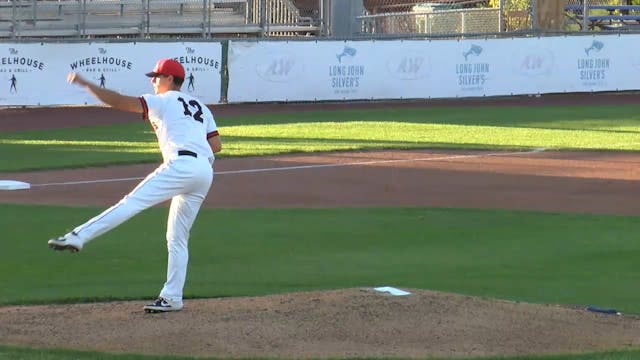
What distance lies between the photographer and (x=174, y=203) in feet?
29.5

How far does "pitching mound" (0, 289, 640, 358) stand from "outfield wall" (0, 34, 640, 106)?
19258mm

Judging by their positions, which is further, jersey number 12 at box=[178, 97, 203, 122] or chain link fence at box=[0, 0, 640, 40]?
chain link fence at box=[0, 0, 640, 40]

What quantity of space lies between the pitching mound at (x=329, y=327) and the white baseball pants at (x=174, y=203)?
0.42 meters

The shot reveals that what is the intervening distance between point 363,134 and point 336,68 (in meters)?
6.08

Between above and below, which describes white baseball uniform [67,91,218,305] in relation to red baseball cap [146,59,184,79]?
below

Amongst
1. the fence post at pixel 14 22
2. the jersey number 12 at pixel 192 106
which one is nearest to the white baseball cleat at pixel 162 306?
the jersey number 12 at pixel 192 106

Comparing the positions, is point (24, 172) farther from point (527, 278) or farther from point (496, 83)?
point (496, 83)

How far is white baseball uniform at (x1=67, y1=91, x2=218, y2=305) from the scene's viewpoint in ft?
27.9

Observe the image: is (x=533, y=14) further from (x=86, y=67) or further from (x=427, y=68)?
(x=86, y=67)

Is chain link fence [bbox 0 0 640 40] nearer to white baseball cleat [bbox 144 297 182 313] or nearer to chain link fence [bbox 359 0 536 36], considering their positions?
chain link fence [bbox 359 0 536 36]

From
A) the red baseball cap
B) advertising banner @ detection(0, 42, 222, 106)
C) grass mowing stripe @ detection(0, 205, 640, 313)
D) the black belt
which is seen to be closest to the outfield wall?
advertising banner @ detection(0, 42, 222, 106)

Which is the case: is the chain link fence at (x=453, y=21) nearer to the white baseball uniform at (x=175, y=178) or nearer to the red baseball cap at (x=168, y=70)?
the red baseball cap at (x=168, y=70)

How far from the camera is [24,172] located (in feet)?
65.0

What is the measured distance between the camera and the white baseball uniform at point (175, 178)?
27.9 ft
